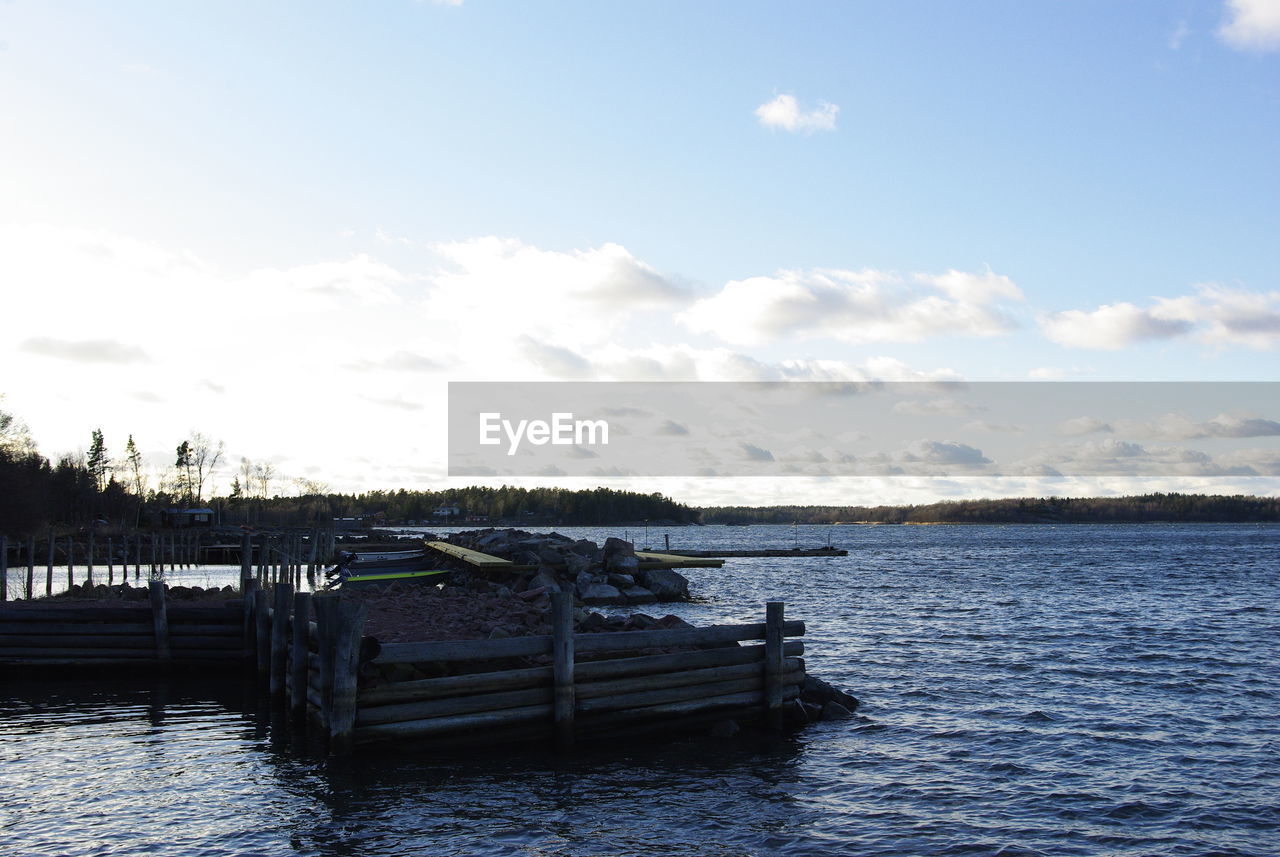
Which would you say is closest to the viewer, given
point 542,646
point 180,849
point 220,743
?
point 180,849

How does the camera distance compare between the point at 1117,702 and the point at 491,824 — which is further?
the point at 1117,702

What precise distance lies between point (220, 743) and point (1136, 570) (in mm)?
63876

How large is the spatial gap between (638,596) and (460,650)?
A: 28685mm

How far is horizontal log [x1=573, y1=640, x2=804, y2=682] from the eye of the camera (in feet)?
47.6

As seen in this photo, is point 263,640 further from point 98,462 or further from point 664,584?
point 98,462

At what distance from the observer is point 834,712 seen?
17.2 meters

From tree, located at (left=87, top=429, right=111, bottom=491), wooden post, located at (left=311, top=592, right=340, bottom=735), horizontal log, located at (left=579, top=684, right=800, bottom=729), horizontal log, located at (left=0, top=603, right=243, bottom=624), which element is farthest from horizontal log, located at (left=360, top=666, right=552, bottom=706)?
tree, located at (left=87, top=429, right=111, bottom=491)

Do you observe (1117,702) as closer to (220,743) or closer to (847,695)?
(847,695)

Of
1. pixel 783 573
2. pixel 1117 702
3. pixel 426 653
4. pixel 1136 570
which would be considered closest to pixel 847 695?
pixel 1117 702

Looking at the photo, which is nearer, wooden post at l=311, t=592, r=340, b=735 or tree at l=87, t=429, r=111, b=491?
wooden post at l=311, t=592, r=340, b=735

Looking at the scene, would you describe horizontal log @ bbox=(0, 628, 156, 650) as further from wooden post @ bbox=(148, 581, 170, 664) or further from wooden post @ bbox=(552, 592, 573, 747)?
wooden post @ bbox=(552, 592, 573, 747)

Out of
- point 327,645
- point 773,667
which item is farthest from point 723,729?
point 327,645

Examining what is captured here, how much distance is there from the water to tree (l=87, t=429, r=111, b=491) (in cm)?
12461

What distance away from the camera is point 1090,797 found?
42.4 ft
